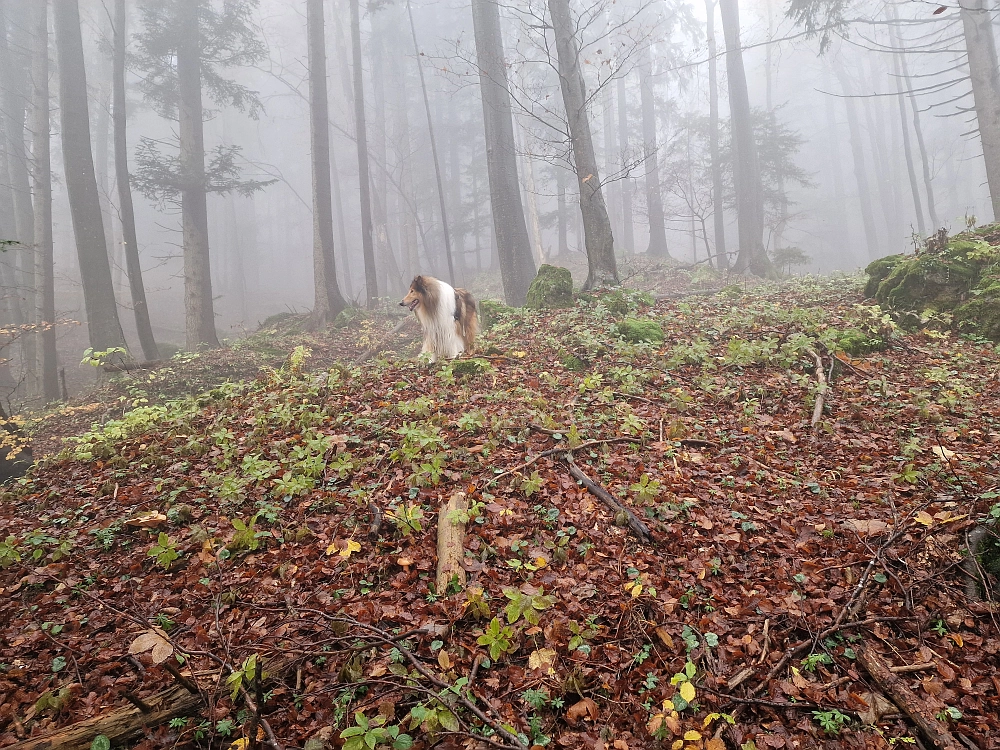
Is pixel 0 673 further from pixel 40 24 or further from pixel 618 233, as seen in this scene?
pixel 618 233

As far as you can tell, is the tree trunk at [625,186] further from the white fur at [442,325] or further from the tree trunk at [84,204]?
the tree trunk at [84,204]

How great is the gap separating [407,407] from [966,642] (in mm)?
4906

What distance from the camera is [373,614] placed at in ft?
10.8

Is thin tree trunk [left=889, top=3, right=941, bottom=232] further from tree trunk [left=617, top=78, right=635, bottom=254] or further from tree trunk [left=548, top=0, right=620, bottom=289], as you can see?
tree trunk [left=548, top=0, right=620, bottom=289]

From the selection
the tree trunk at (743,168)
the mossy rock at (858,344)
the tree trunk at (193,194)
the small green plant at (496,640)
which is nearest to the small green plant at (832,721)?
the small green plant at (496,640)

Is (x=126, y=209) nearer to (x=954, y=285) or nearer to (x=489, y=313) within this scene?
(x=489, y=313)

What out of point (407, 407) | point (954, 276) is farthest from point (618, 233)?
point (407, 407)

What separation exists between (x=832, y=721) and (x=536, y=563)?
185 centimetres

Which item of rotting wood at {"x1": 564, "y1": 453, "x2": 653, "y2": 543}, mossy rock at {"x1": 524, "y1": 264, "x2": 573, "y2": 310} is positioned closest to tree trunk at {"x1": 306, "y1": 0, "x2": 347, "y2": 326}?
mossy rock at {"x1": 524, "y1": 264, "x2": 573, "y2": 310}

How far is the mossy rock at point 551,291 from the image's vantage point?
1012cm

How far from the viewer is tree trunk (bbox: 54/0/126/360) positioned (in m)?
12.0

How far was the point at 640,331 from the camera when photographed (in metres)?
7.96

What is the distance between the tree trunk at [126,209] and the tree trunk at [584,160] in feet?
35.6

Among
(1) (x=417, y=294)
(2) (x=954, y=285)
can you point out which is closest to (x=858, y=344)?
(2) (x=954, y=285)
